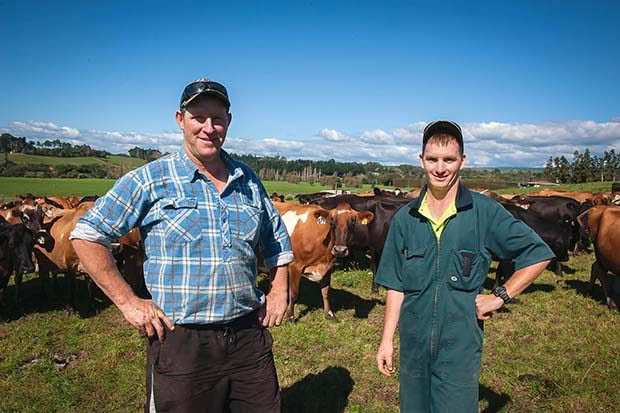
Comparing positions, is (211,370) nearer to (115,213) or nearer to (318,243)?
(115,213)

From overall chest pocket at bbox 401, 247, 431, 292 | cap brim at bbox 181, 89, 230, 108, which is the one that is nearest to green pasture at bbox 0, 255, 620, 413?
overall chest pocket at bbox 401, 247, 431, 292

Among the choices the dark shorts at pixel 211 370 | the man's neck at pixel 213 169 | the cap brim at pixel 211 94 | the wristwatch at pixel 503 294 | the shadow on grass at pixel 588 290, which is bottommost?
the shadow on grass at pixel 588 290

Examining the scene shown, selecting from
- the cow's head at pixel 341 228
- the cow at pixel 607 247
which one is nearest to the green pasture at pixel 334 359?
the cow at pixel 607 247

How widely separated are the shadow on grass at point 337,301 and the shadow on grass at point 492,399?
10.2 feet

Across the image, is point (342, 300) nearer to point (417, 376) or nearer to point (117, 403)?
point (117, 403)

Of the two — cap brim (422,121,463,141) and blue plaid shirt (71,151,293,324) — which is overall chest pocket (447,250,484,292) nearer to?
cap brim (422,121,463,141)

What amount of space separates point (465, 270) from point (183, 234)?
1.66m

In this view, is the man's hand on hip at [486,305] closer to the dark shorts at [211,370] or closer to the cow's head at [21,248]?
the dark shorts at [211,370]

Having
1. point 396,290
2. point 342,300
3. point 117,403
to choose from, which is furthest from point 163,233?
point 342,300

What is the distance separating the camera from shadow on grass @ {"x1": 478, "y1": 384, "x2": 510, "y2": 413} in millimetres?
4905

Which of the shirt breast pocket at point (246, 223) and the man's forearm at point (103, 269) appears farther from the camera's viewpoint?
the shirt breast pocket at point (246, 223)

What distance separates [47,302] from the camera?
29.2ft

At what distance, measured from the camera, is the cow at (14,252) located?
779cm

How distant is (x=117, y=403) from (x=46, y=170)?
86.7 meters
